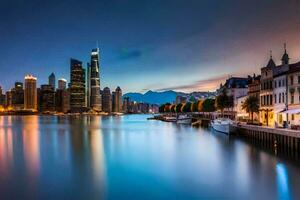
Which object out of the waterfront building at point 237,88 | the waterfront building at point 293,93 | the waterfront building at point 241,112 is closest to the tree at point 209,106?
the waterfront building at point 237,88

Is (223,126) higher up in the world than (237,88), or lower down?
lower down

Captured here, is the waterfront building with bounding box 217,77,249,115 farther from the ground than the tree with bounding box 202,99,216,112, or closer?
farther from the ground

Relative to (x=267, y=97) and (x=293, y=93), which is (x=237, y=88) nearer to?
(x=267, y=97)

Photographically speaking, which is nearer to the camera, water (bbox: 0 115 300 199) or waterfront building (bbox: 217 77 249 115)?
water (bbox: 0 115 300 199)

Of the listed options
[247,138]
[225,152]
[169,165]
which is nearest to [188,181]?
[169,165]

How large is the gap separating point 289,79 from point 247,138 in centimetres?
1352

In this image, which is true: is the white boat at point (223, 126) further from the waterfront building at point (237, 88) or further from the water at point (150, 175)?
the waterfront building at point (237, 88)

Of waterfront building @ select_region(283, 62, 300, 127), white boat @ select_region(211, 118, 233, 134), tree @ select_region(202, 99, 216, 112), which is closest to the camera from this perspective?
waterfront building @ select_region(283, 62, 300, 127)

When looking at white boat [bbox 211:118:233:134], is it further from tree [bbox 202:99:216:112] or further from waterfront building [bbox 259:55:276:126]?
tree [bbox 202:99:216:112]

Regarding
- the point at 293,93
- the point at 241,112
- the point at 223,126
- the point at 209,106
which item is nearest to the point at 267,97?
the point at 223,126

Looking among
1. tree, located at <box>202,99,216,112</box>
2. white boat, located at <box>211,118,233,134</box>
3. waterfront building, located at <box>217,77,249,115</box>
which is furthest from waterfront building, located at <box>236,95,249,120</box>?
tree, located at <box>202,99,216,112</box>

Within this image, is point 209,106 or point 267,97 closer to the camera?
point 267,97

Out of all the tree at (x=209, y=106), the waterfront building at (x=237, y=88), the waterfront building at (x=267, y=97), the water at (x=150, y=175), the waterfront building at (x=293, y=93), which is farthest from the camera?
the tree at (x=209, y=106)

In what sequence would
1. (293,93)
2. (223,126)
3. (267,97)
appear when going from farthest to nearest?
(223,126) → (267,97) → (293,93)
